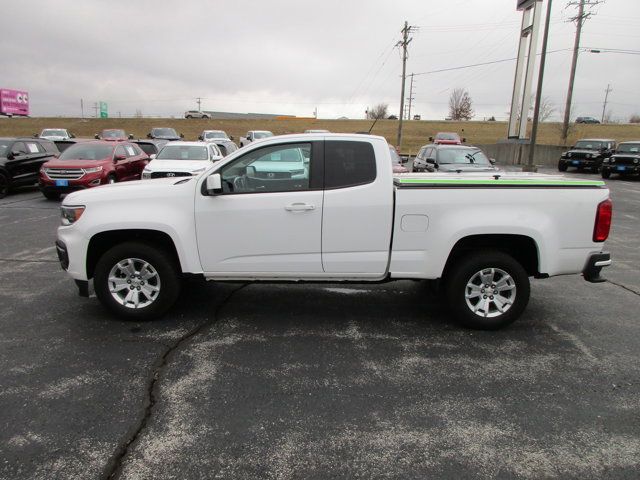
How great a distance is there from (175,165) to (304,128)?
50.1 metres

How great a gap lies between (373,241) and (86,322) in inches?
118

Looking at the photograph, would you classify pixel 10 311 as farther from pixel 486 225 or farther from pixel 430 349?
pixel 486 225

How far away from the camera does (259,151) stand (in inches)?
182

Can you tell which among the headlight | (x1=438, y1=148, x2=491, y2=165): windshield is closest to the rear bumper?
the headlight

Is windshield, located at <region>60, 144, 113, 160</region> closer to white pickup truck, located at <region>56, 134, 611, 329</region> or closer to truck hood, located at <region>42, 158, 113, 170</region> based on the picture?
truck hood, located at <region>42, 158, 113, 170</region>

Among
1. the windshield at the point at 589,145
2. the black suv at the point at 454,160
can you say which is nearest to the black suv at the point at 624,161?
the windshield at the point at 589,145

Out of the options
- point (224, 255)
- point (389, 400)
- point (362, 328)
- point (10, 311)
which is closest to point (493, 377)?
point (389, 400)

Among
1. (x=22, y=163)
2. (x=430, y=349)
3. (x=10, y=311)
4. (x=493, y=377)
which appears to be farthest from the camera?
(x=22, y=163)

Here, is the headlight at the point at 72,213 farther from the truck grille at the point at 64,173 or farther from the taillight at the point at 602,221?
the truck grille at the point at 64,173

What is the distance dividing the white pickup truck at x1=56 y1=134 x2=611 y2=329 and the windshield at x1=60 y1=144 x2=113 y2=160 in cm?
994

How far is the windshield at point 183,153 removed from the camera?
13797 millimetres

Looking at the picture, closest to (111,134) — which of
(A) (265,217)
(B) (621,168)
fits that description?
(B) (621,168)

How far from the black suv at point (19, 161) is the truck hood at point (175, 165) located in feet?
14.5

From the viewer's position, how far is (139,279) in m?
4.73
